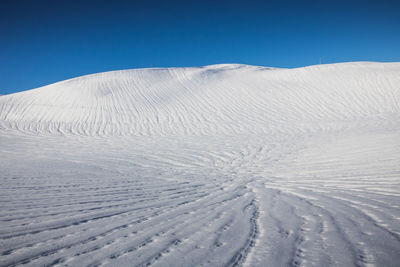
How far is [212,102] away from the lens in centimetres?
1705

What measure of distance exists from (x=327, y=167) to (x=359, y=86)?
14.9 metres

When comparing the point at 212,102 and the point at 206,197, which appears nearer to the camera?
the point at 206,197

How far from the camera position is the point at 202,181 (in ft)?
14.4

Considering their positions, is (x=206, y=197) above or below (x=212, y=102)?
below

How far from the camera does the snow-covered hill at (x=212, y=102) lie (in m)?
12.7

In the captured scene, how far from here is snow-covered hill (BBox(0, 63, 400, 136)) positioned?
12.7 m

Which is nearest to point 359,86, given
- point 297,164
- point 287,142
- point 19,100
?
point 287,142

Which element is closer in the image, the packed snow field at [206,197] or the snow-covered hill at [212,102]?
the packed snow field at [206,197]

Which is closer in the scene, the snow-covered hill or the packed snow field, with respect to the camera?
the packed snow field

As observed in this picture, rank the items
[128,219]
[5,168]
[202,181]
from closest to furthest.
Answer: [128,219], [202,181], [5,168]

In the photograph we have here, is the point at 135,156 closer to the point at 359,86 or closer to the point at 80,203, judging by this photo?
the point at 80,203

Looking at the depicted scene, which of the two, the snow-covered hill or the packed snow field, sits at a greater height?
the snow-covered hill

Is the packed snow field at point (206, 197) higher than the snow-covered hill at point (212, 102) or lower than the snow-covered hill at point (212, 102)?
lower

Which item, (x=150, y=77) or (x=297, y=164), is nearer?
(x=297, y=164)
